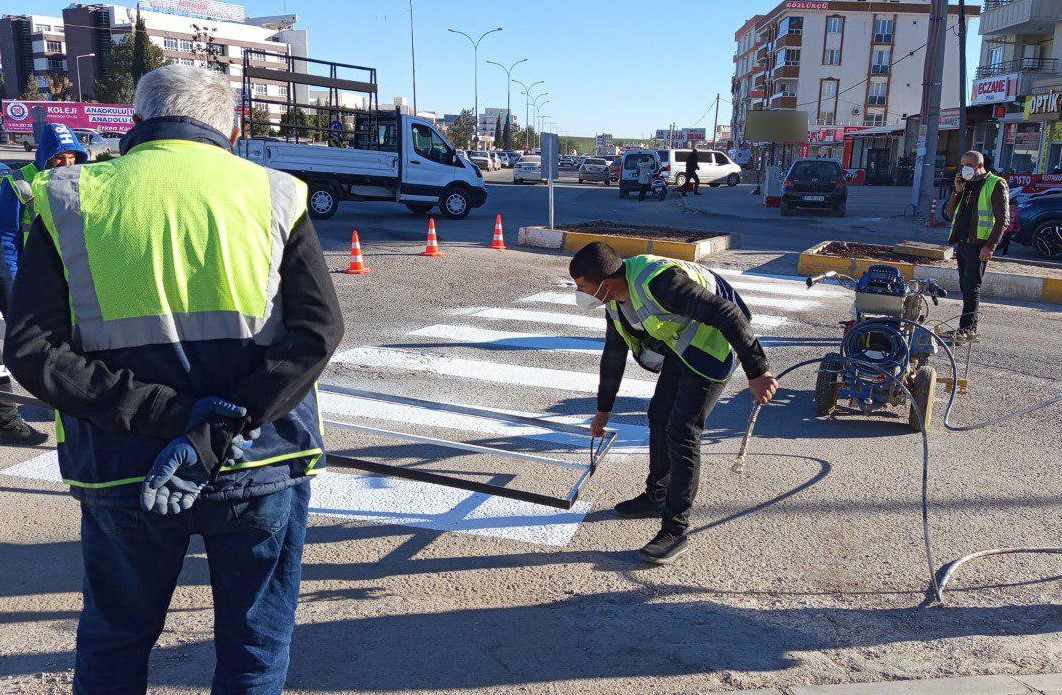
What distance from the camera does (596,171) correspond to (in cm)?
4769

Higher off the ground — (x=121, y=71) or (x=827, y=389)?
(x=121, y=71)

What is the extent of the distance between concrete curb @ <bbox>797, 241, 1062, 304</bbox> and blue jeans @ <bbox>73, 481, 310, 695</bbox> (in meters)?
11.2

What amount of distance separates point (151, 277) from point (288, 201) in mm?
358

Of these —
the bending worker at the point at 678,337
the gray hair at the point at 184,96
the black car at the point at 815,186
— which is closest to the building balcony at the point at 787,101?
the black car at the point at 815,186

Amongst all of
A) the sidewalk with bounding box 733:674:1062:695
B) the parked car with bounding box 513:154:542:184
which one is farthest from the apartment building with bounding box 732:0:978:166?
the sidewalk with bounding box 733:674:1062:695

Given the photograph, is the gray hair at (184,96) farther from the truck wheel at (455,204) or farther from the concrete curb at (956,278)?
the truck wheel at (455,204)

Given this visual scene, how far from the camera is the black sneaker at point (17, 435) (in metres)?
5.41

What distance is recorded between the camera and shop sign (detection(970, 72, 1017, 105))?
38.6 metres

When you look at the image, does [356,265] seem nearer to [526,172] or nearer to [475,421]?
[475,421]

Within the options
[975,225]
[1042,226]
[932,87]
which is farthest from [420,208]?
[975,225]

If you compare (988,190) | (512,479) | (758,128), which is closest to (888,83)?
(758,128)

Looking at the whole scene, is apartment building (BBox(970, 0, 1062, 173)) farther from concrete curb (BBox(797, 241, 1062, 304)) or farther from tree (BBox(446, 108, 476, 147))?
tree (BBox(446, 108, 476, 147))

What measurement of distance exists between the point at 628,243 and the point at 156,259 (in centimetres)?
1327

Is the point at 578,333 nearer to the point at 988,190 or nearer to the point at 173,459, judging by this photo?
the point at 988,190
